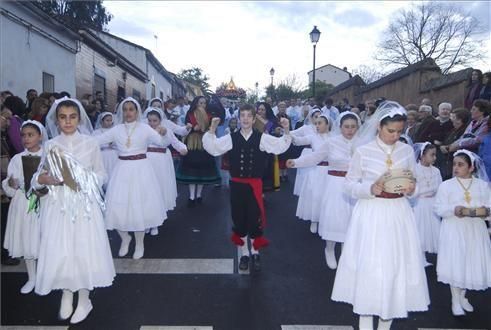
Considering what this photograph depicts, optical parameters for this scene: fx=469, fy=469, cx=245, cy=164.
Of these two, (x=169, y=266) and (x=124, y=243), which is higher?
(x=124, y=243)

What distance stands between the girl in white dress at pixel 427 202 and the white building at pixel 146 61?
24455 millimetres

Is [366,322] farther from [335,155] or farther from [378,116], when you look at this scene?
[335,155]

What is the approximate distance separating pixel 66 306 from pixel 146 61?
28.6 m

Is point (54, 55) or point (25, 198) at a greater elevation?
point (54, 55)

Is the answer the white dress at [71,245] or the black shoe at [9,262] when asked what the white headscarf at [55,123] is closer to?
the white dress at [71,245]

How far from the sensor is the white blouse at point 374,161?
4.39 m

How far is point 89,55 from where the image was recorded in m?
19.0

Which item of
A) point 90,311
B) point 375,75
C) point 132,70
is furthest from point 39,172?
point 375,75

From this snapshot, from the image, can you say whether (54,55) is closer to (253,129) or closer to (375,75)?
(253,129)

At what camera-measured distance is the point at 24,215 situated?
5.40 meters

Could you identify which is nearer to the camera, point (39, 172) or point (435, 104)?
point (39, 172)

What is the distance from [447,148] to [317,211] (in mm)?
2548

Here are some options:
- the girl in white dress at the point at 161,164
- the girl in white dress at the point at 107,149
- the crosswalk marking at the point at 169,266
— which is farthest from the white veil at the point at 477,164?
the girl in white dress at the point at 107,149

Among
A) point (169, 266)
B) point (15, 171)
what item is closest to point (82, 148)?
point (15, 171)
